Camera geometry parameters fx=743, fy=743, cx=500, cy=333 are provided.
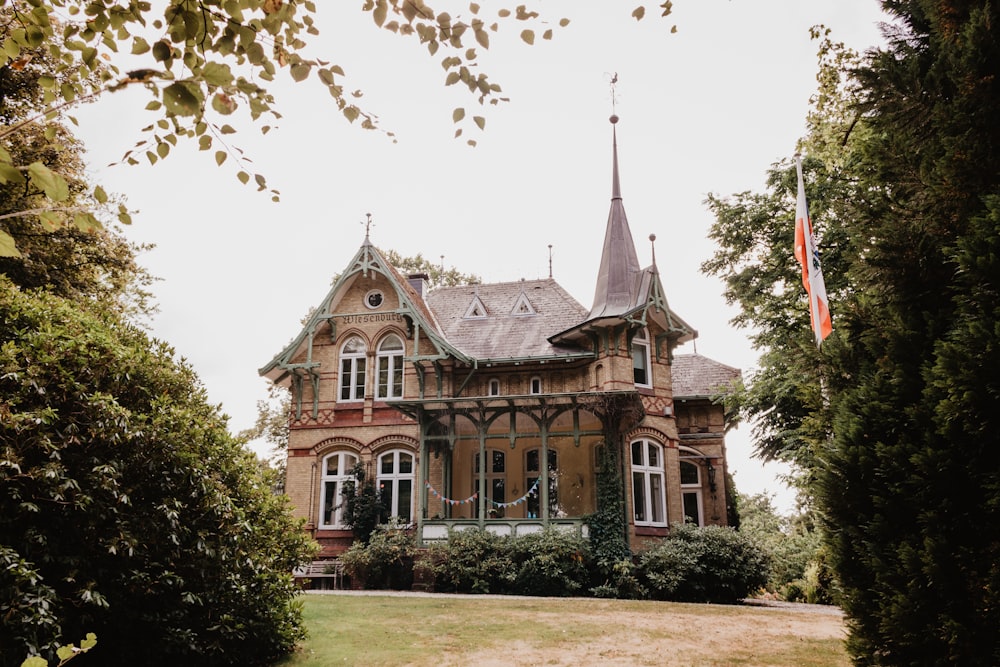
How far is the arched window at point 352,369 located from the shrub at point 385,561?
528 centimetres

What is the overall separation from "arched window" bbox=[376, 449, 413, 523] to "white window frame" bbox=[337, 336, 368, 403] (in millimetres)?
2107

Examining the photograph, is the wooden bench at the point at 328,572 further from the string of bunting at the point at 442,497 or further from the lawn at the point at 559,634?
the lawn at the point at 559,634

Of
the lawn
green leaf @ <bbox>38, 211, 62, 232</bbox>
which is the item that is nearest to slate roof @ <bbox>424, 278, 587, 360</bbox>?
the lawn

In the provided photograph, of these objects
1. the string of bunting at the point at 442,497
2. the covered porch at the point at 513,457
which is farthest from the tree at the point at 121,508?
the string of bunting at the point at 442,497

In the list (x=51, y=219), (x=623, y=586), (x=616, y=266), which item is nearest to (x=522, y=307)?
(x=616, y=266)

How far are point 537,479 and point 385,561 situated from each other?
5351mm

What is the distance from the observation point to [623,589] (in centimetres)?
1678

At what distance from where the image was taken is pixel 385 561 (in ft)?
60.9

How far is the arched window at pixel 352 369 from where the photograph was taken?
22.9 m

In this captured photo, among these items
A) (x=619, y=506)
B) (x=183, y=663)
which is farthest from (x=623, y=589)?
(x=183, y=663)

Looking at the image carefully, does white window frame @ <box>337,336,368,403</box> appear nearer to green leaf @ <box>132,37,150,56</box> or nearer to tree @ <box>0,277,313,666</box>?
tree @ <box>0,277,313,666</box>

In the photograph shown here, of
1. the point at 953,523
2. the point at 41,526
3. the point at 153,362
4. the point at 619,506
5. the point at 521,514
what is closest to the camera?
the point at 953,523

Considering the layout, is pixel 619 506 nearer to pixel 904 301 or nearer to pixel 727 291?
pixel 727 291

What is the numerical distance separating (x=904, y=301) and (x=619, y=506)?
15205 mm
